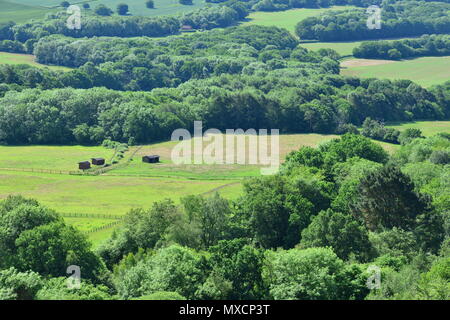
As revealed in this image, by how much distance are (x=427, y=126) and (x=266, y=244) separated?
3662 inches

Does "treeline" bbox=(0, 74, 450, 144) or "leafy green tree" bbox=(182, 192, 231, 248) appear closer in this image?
"leafy green tree" bbox=(182, 192, 231, 248)

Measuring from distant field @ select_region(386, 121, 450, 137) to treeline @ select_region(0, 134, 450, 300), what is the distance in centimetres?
6006

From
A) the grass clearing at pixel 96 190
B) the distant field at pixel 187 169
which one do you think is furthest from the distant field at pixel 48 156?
the distant field at pixel 187 169

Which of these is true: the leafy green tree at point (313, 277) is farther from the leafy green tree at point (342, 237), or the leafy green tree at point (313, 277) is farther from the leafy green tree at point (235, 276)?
the leafy green tree at point (342, 237)

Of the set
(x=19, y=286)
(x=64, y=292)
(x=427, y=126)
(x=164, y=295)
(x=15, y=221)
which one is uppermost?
(x=15, y=221)

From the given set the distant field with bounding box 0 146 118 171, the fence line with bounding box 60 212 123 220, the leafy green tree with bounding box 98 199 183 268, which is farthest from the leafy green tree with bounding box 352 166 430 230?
the distant field with bounding box 0 146 118 171

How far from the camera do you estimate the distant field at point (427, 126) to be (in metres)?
154

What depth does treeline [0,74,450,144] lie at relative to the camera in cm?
14062

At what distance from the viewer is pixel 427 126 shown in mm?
160125

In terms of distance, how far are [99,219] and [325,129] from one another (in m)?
74.7

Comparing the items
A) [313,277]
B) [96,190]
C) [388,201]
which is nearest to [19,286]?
[313,277]

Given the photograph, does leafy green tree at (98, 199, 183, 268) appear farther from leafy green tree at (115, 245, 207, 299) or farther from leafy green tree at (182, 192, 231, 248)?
leafy green tree at (115, 245, 207, 299)

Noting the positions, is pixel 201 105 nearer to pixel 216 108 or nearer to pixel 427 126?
pixel 216 108
